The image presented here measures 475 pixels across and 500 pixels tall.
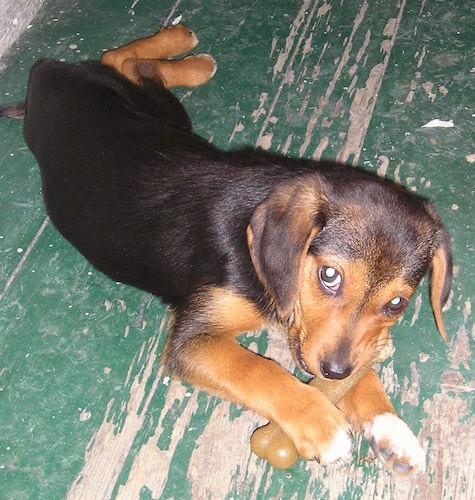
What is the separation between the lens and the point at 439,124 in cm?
427

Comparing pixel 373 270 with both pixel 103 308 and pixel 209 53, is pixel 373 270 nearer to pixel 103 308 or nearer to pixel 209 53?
pixel 103 308

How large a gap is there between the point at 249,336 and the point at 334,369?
817 millimetres

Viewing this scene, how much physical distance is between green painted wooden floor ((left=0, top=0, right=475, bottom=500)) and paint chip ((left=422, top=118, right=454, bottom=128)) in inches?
1.6

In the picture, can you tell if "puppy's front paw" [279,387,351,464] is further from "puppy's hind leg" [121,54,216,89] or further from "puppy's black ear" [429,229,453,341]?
"puppy's hind leg" [121,54,216,89]

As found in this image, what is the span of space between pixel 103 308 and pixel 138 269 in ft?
1.20

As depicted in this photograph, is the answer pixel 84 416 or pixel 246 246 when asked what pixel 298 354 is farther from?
pixel 84 416

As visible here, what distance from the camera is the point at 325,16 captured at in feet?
16.4

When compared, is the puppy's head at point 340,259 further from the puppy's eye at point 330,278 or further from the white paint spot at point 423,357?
the white paint spot at point 423,357

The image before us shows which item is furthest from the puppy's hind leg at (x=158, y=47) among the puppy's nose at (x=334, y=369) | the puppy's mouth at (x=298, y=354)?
the puppy's nose at (x=334, y=369)

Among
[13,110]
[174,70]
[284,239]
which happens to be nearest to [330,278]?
[284,239]

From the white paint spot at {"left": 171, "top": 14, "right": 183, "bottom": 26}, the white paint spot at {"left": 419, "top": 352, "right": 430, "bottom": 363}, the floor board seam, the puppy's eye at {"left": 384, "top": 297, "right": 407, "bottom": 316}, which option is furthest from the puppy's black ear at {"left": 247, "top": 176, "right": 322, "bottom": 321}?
the white paint spot at {"left": 171, "top": 14, "right": 183, "bottom": 26}

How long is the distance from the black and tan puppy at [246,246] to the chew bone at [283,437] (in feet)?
0.30

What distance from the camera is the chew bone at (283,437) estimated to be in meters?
2.73

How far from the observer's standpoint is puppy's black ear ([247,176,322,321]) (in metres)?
2.54
